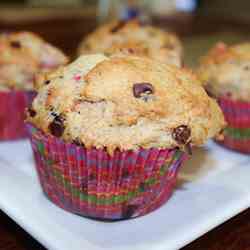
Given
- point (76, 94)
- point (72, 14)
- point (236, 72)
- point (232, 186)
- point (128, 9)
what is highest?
point (76, 94)

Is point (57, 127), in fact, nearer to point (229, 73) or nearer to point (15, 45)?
point (15, 45)

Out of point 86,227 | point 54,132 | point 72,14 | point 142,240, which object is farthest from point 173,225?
point 72,14

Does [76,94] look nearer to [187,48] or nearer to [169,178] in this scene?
[169,178]

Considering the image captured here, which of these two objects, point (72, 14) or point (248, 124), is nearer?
point (248, 124)

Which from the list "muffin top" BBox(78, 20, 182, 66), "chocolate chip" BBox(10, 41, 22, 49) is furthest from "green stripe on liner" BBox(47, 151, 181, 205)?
"muffin top" BBox(78, 20, 182, 66)

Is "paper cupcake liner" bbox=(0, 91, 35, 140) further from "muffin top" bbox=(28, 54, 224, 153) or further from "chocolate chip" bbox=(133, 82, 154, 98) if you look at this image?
"chocolate chip" bbox=(133, 82, 154, 98)

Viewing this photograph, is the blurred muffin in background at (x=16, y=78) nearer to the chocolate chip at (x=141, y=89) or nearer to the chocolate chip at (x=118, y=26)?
the chocolate chip at (x=118, y=26)
